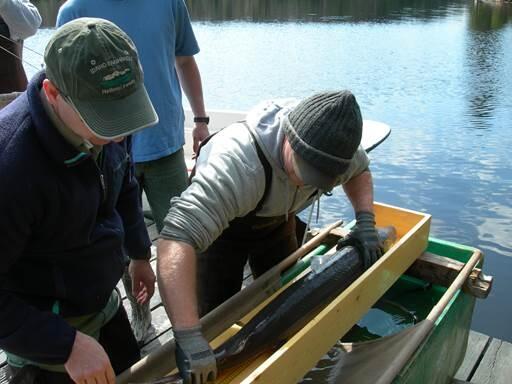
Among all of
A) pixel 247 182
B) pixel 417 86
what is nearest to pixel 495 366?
pixel 247 182

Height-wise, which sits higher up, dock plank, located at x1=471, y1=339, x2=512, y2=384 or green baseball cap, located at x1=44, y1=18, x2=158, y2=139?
green baseball cap, located at x1=44, y1=18, x2=158, y2=139

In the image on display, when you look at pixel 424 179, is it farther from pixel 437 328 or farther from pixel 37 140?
pixel 37 140

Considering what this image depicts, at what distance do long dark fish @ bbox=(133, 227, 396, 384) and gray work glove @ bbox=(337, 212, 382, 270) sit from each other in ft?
0.15

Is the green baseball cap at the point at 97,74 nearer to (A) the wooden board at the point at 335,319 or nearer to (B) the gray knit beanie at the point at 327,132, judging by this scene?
(B) the gray knit beanie at the point at 327,132

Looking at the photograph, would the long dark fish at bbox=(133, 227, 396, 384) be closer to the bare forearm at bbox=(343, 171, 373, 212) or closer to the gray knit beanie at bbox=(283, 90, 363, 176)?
the bare forearm at bbox=(343, 171, 373, 212)

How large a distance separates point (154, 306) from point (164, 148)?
1239mm

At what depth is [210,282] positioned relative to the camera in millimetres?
2736

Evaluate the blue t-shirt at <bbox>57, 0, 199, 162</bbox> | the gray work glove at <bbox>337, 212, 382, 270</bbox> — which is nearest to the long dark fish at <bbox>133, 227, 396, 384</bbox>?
the gray work glove at <bbox>337, 212, 382, 270</bbox>

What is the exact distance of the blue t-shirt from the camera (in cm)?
295

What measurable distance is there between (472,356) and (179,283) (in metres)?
2.77

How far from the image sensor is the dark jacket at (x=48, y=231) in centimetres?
149

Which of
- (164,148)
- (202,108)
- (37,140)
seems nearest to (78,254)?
(37,140)

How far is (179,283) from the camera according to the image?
6.23 ft

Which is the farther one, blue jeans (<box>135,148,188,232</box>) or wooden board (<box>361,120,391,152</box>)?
wooden board (<box>361,120,391,152</box>)
